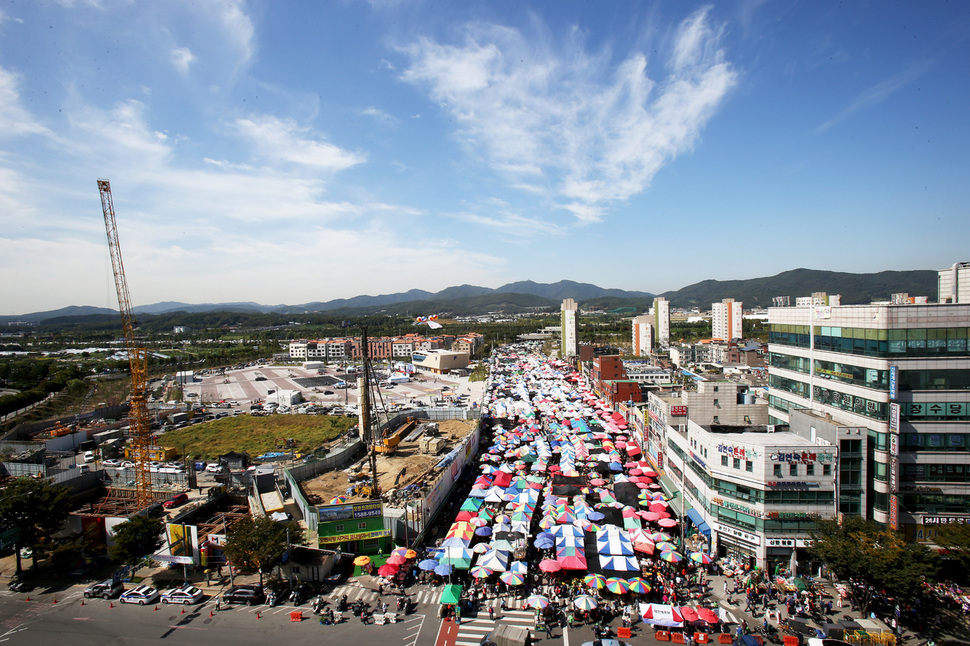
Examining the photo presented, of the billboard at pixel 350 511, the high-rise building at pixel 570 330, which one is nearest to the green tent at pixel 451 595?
the billboard at pixel 350 511

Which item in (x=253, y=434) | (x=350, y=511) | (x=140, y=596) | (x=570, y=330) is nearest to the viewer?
(x=140, y=596)

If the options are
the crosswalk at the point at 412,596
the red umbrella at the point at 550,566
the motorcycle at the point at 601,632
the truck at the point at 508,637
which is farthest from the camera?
the red umbrella at the point at 550,566

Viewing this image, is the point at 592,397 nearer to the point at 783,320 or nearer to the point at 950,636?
the point at 783,320

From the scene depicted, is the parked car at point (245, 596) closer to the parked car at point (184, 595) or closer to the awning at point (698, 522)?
the parked car at point (184, 595)

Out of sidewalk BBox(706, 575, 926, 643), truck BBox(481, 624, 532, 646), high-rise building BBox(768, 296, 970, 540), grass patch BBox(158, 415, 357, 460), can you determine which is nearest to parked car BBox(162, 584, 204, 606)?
truck BBox(481, 624, 532, 646)

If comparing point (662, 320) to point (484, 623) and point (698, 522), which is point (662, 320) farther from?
point (484, 623)

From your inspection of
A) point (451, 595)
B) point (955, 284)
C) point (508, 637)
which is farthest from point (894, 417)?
point (451, 595)
